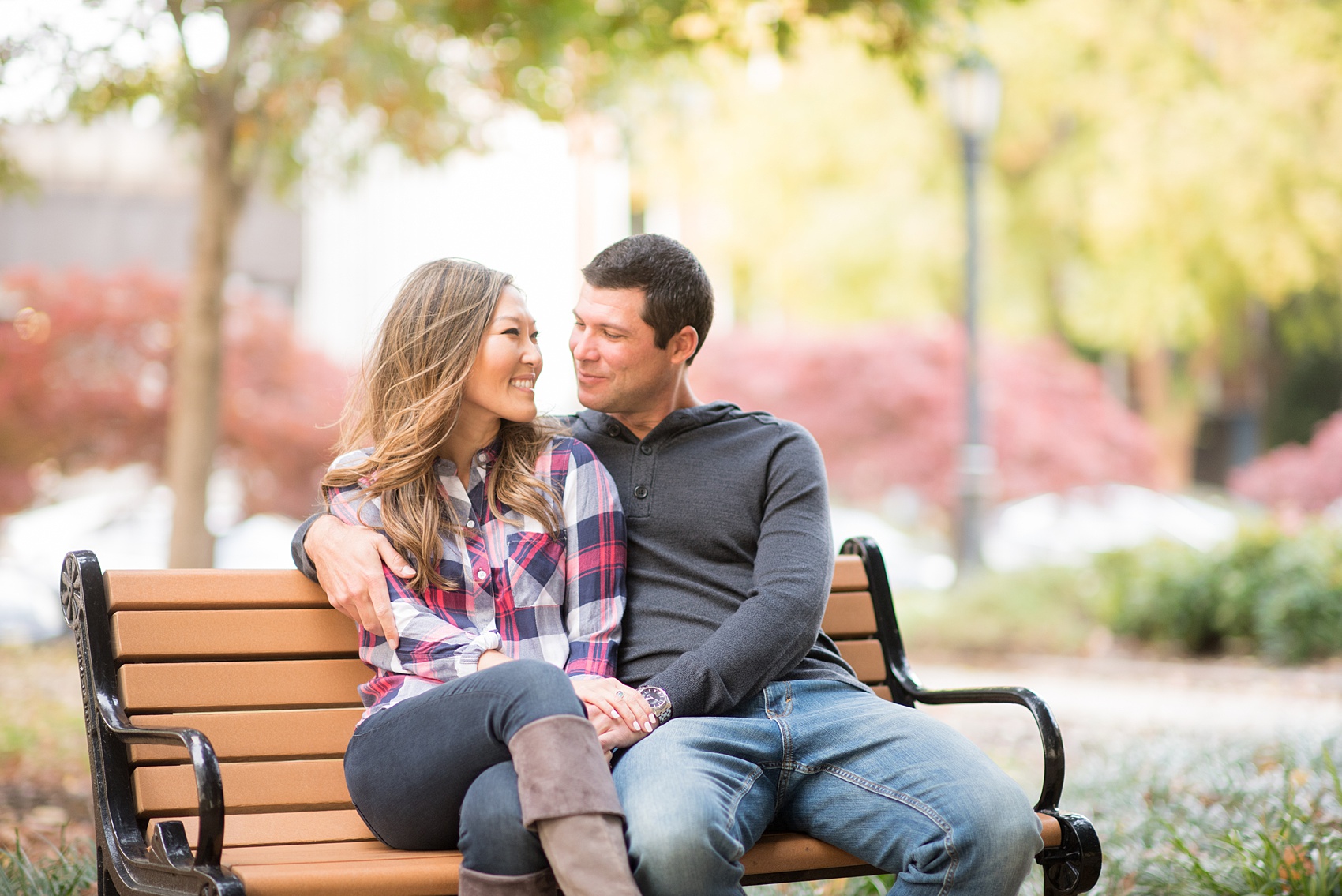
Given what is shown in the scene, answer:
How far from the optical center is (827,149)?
18.4 metres

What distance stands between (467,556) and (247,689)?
1.96ft

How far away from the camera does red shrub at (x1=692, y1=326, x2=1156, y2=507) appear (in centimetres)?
1463

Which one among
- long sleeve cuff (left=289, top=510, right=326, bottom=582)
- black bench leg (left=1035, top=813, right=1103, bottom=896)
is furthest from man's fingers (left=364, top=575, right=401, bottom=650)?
black bench leg (left=1035, top=813, right=1103, bottom=896)

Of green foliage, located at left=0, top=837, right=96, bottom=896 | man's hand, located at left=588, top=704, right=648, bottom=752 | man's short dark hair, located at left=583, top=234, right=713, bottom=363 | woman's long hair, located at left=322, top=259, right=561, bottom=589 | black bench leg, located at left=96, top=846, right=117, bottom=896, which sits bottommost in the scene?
green foliage, located at left=0, top=837, right=96, bottom=896

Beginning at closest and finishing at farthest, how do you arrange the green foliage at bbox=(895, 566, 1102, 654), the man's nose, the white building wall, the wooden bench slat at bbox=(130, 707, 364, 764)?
1. the wooden bench slat at bbox=(130, 707, 364, 764)
2. the man's nose
3. the green foliage at bbox=(895, 566, 1102, 654)
4. the white building wall

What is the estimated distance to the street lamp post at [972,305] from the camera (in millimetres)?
11742

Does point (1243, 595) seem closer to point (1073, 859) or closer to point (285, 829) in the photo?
point (1073, 859)

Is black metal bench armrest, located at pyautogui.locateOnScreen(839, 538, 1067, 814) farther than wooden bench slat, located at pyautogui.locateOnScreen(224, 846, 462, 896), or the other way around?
black metal bench armrest, located at pyautogui.locateOnScreen(839, 538, 1067, 814)

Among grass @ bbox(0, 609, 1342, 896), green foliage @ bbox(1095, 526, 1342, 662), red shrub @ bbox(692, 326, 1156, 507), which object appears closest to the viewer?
grass @ bbox(0, 609, 1342, 896)

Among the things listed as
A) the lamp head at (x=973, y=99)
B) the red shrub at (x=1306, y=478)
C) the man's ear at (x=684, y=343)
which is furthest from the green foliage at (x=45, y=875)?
the red shrub at (x=1306, y=478)

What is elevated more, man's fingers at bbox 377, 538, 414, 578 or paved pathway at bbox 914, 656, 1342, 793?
man's fingers at bbox 377, 538, 414, 578

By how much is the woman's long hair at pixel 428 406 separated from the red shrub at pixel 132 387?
762cm

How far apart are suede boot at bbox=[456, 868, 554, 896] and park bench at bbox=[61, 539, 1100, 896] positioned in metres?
0.09

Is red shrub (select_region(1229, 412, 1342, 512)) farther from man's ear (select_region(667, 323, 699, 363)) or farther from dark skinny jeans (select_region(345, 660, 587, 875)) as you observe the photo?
dark skinny jeans (select_region(345, 660, 587, 875))
